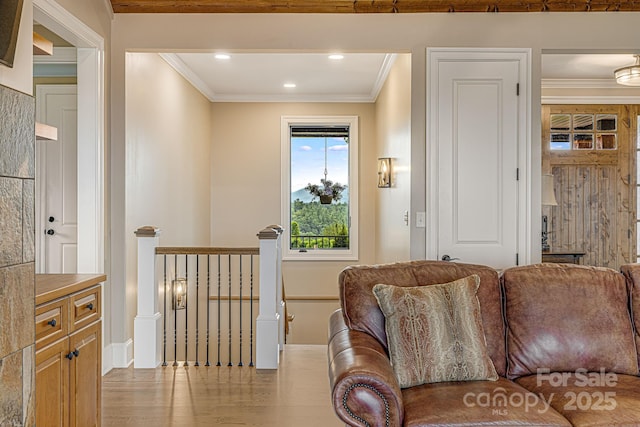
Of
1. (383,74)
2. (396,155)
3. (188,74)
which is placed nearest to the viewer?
(396,155)

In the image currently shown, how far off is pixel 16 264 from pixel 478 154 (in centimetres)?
307

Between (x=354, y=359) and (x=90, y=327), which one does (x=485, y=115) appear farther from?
(x=90, y=327)

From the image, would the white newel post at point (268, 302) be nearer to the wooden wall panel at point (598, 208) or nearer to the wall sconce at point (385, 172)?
the wall sconce at point (385, 172)

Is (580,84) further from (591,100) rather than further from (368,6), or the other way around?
(368,6)

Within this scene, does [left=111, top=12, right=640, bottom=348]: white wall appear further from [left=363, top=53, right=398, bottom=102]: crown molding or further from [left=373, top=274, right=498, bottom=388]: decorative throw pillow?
[left=373, top=274, right=498, bottom=388]: decorative throw pillow

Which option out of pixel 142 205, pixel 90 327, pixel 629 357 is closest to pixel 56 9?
pixel 142 205

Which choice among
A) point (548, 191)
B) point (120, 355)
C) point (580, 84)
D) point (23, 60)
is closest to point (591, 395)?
point (23, 60)

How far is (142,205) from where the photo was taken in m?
4.28

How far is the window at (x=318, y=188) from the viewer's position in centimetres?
697

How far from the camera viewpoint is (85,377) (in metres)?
2.21

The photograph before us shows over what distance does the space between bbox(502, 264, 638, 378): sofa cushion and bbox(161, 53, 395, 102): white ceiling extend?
298 cm

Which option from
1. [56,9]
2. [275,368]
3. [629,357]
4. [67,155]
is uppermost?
[56,9]

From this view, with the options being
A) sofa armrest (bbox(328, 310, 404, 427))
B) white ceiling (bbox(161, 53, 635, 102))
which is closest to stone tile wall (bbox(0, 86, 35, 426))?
sofa armrest (bbox(328, 310, 404, 427))

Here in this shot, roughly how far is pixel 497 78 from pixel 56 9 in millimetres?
3036
